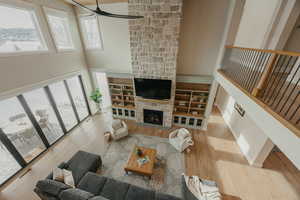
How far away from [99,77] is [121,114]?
2.21m

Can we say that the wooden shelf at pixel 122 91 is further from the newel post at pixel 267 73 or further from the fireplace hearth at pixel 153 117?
the newel post at pixel 267 73

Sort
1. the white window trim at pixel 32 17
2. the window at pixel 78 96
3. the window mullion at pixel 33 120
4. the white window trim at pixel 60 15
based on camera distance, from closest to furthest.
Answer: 1. the white window trim at pixel 32 17
2. the window mullion at pixel 33 120
3. the white window trim at pixel 60 15
4. the window at pixel 78 96

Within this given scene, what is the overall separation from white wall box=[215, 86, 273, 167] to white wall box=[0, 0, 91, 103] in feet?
19.8

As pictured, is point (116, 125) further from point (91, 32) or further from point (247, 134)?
point (247, 134)

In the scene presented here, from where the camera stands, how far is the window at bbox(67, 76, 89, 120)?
5.15 meters

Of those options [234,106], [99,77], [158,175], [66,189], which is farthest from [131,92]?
[234,106]

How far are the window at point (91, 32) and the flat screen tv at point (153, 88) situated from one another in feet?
8.28

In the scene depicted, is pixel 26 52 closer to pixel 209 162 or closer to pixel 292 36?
pixel 209 162

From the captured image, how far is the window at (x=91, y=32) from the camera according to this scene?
193 inches

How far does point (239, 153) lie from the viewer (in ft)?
13.6

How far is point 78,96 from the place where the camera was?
5578 millimetres

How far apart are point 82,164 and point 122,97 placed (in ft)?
10.2

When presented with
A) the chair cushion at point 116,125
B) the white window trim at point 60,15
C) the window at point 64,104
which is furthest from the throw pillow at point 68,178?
the white window trim at point 60,15

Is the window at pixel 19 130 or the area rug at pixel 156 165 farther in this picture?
the area rug at pixel 156 165
